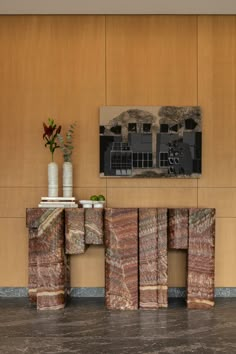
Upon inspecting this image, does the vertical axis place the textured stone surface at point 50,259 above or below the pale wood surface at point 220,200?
below

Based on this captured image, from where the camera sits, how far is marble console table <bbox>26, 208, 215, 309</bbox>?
5.00 m

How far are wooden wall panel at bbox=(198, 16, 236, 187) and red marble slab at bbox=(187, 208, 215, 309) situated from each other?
2.45 feet

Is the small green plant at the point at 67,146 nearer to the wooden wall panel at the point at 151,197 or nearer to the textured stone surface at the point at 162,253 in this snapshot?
the wooden wall panel at the point at 151,197

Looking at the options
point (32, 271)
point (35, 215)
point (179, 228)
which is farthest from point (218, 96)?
point (32, 271)

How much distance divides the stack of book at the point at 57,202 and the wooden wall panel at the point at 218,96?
1.58m

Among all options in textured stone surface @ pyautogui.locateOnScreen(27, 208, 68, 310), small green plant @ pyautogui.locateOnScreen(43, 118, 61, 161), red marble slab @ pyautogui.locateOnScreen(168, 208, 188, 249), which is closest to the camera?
textured stone surface @ pyautogui.locateOnScreen(27, 208, 68, 310)

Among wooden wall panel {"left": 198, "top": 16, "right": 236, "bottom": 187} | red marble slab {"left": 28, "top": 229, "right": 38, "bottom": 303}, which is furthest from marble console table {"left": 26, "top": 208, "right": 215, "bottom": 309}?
wooden wall panel {"left": 198, "top": 16, "right": 236, "bottom": 187}

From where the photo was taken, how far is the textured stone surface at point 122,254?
501 cm

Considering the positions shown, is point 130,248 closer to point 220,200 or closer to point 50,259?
point 50,259

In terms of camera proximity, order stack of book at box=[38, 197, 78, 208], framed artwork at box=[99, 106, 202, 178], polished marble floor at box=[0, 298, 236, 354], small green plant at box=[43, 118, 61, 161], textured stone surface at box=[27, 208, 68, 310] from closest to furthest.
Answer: polished marble floor at box=[0, 298, 236, 354], textured stone surface at box=[27, 208, 68, 310], stack of book at box=[38, 197, 78, 208], small green plant at box=[43, 118, 61, 161], framed artwork at box=[99, 106, 202, 178]

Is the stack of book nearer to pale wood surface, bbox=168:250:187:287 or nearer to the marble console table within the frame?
the marble console table

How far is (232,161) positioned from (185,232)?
1193mm

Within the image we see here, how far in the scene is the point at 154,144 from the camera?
224 inches

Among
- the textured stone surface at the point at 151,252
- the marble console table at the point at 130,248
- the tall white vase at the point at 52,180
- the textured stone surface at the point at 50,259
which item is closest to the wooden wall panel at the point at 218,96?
the marble console table at the point at 130,248
